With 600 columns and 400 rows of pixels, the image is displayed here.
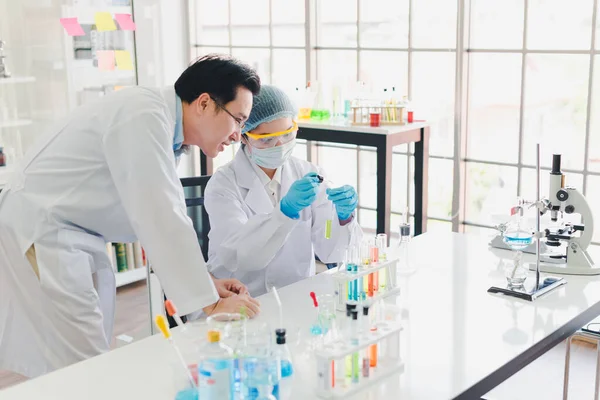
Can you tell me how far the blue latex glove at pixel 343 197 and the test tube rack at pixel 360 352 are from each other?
0.78 meters

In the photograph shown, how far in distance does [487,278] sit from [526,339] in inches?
18.7

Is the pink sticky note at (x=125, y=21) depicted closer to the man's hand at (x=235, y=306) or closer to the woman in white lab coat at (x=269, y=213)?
the woman in white lab coat at (x=269, y=213)

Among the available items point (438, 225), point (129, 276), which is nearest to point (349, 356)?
point (438, 225)

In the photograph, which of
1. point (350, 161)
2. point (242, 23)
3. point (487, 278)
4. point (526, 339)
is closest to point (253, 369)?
point (526, 339)

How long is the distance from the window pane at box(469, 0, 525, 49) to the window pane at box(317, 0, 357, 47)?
0.77m

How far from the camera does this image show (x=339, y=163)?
4578mm

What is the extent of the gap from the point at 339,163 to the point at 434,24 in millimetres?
1073

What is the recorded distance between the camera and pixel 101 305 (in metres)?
2.17

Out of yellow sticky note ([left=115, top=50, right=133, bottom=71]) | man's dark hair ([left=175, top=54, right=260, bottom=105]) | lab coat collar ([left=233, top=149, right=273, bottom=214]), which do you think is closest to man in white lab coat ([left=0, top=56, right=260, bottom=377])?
man's dark hair ([left=175, top=54, right=260, bottom=105])

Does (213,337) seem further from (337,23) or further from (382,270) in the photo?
(337,23)

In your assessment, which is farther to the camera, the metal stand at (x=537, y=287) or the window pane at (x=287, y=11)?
the window pane at (x=287, y=11)

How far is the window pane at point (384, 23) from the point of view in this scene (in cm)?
405

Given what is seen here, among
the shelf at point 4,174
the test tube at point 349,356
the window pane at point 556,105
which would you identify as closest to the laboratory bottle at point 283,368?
the test tube at point 349,356

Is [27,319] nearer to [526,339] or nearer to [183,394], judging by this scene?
[183,394]
